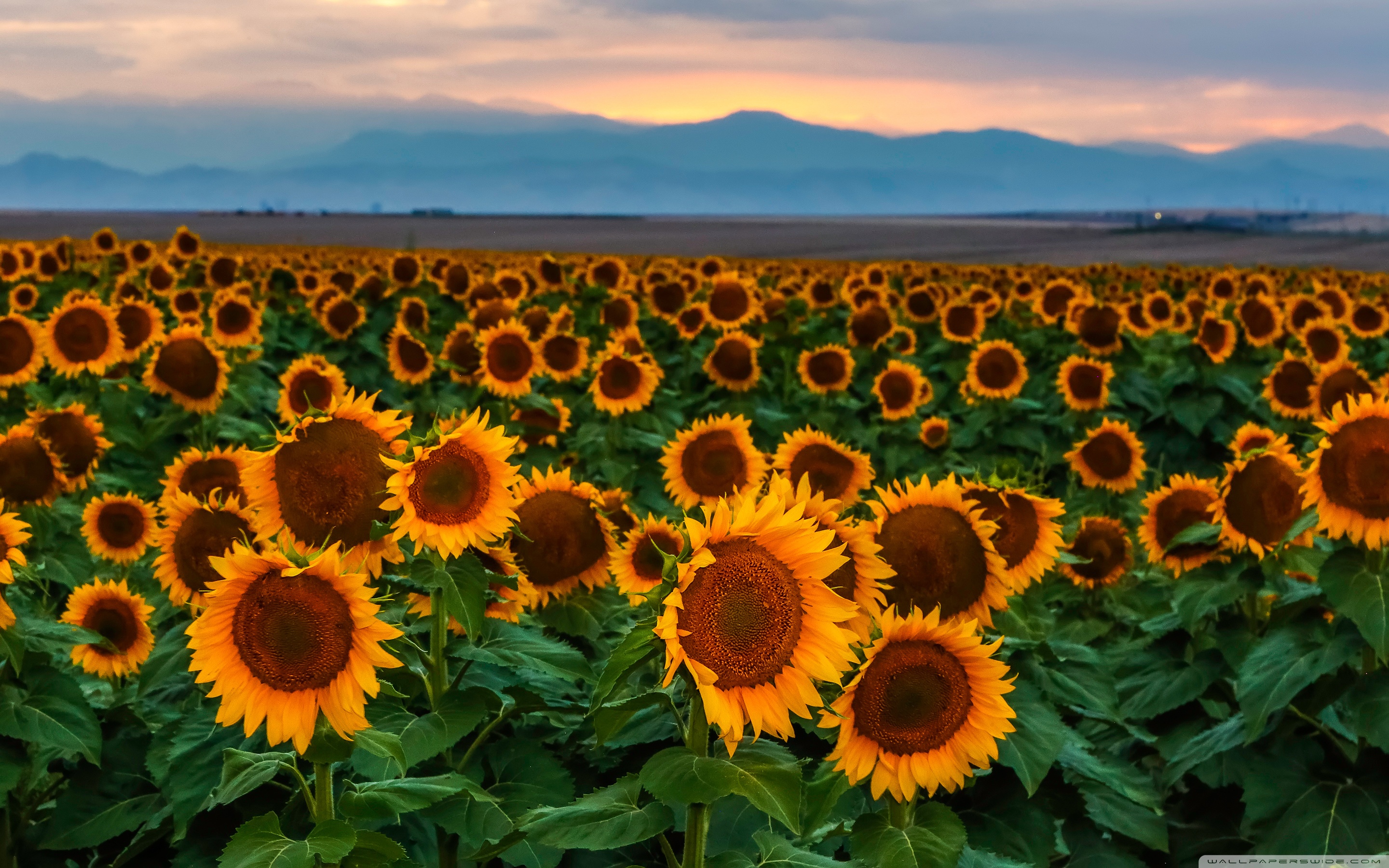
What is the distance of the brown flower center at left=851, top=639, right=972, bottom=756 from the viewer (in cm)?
310

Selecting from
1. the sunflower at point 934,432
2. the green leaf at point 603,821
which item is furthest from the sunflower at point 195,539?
the sunflower at point 934,432

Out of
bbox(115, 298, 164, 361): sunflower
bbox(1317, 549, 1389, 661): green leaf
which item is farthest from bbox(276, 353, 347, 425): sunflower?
bbox(1317, 549, 1389, 661): green leaf

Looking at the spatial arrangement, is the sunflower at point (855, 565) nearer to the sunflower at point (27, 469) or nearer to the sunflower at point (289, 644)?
the sunflower at point (289, 644)

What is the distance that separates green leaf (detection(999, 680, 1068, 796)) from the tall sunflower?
2797 mm

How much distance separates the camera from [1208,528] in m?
5.15

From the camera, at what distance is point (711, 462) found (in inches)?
274

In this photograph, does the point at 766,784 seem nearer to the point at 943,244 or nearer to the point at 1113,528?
the point at 1113,528

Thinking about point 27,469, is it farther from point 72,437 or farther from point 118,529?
point 72,437

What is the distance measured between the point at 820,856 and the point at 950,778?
15.3 inches

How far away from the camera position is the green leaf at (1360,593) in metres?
4.10

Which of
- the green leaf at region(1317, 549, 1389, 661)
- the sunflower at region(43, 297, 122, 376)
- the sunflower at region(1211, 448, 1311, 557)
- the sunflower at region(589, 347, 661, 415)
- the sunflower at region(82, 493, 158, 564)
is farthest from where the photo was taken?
the sunflower at region(589, 347, 661, 415)

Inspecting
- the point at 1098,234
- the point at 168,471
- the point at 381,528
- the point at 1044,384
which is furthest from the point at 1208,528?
the point at 1098,234

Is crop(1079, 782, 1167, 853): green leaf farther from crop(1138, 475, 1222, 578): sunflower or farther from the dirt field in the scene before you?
the dirt field

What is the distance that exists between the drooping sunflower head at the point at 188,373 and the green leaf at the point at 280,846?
717cm
